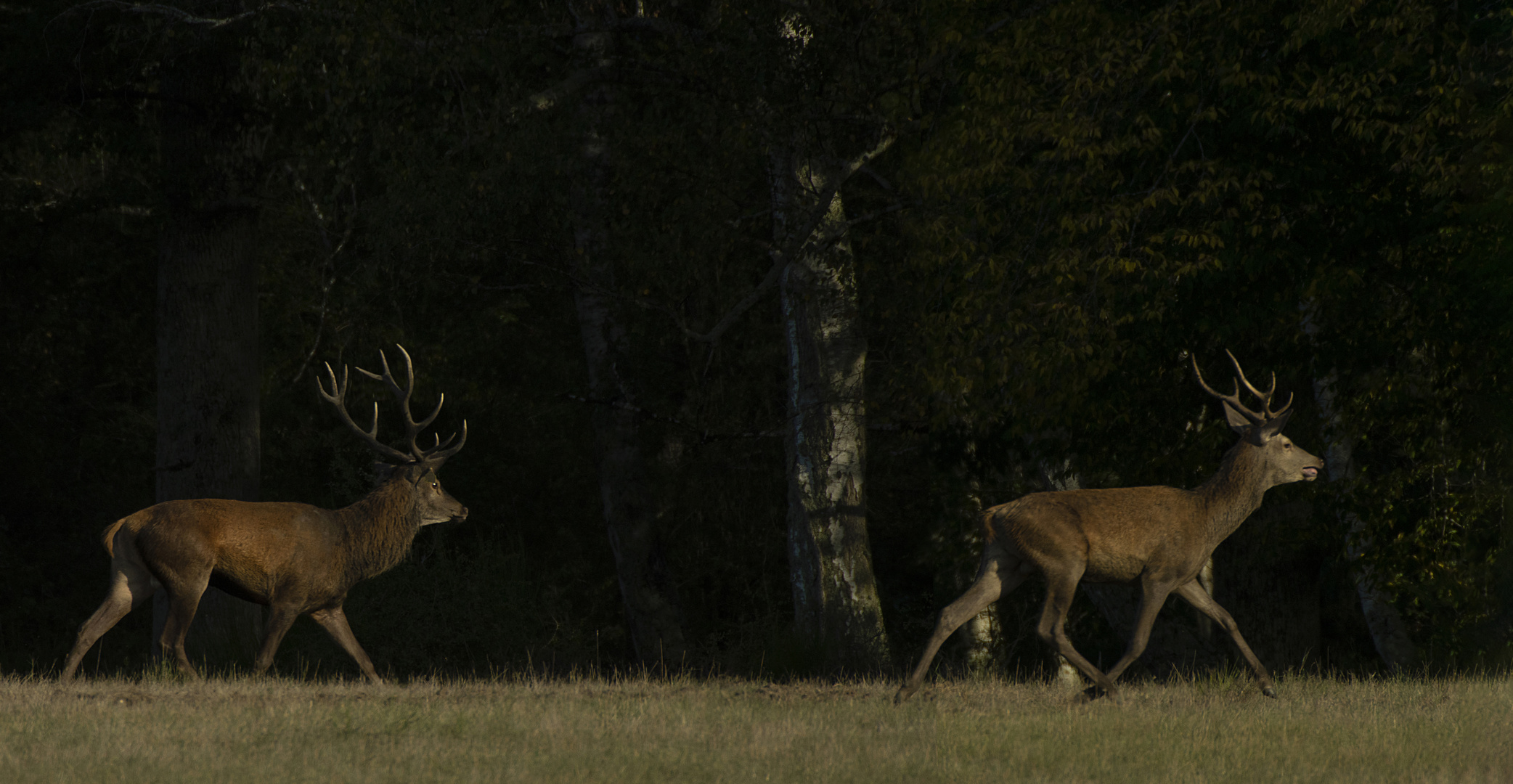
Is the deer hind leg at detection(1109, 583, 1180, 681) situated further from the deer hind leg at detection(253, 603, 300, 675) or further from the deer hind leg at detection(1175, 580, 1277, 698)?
the deer hind leg at detection(253, 603, 300, 675)

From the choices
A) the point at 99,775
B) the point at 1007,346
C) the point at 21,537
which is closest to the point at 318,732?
the point at 99,775

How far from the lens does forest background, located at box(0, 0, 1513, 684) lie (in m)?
12.7

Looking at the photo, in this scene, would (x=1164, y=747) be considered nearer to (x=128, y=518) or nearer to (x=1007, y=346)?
(x=1007, y=346)

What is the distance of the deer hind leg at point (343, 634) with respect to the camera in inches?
419

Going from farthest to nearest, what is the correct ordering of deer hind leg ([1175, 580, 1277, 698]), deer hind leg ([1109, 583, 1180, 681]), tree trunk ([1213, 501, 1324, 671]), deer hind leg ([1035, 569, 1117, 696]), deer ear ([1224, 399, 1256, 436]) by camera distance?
tree trunk ([1213, 501, 1324, 671])
deer ear ([1224, 399, 1256, 436])
deer hind leg ([1175, 580, 1277, 698])
deer hind leg ([1109, 583, 1180, 681])
deer hind leg ([1035, 569, 1117, 696])

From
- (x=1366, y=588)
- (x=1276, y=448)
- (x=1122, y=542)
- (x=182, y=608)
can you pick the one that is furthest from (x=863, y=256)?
(x=182, y=608)

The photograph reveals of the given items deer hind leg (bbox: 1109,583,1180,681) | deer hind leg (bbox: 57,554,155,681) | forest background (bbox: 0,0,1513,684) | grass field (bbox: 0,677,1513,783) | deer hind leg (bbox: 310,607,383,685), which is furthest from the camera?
forest background (bbox: 0,0,1513,684)

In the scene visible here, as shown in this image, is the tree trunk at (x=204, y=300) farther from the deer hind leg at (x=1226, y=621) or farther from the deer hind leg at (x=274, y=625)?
the deer hind leg at (x=1226, y=621)

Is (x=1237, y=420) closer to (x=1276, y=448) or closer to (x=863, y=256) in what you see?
(x=1276, y=448)

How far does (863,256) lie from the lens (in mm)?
15898

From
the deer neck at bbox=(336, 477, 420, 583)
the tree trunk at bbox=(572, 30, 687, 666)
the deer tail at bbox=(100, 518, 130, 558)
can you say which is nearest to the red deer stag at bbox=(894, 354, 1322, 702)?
the deer neck at bbox=(336, 477, 420, 583)

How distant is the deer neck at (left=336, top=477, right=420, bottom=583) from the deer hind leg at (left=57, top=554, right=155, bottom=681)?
51.4 inches

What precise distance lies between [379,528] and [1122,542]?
5066 mm

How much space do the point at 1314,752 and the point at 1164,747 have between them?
28.2 inches
